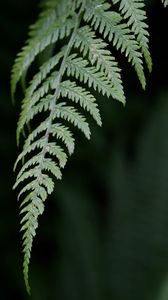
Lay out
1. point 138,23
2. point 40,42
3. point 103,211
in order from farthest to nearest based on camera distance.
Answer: point 103,211 → point 40,42 → point 138,23

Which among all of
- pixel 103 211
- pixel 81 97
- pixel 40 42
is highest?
pixel 103 211

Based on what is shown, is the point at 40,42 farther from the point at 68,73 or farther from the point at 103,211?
the point at 103,211

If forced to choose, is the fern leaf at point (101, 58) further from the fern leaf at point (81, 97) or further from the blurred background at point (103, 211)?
the blurred background at point (103, 211)

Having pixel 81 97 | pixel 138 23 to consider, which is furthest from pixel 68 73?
pixel 138 23

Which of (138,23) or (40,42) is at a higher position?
(40,42)

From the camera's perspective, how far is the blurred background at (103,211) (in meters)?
2.51

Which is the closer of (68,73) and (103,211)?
(68,73)

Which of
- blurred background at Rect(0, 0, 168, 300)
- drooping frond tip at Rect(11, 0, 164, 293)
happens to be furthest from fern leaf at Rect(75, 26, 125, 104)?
blurred background at Rect(0, 0, 168, 300)

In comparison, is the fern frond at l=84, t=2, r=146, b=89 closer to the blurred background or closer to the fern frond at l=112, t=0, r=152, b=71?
the fern frond at l=112, t=0, r=152, b=71

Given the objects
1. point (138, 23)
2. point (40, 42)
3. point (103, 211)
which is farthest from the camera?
point (103, 211)

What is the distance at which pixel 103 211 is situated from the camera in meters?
2.82

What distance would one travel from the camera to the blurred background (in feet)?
8.23

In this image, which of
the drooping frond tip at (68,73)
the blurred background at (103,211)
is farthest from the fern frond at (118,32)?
the blurred background at (103,211)

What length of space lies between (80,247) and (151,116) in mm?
690
